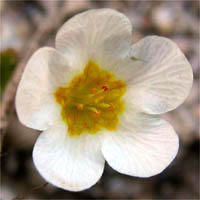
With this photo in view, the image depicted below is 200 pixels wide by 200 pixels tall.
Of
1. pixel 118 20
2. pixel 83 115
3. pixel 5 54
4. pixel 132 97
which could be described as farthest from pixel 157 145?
pixel 5 54

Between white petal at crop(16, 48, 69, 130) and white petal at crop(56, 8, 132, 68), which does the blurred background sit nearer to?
white petal at crop(16, 48, 69, 130)

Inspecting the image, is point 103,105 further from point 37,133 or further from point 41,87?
point 37,133

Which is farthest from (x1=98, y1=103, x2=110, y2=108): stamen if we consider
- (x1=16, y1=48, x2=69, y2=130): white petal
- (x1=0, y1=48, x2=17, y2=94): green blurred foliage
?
(x1=0, y1=48, x2=17, y2=94): green blurred foliage

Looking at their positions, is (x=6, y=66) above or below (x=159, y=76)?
below

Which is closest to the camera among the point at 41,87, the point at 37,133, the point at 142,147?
the point at 41,87

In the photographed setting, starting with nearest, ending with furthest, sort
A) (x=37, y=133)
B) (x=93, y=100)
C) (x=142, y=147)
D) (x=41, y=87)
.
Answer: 1. (x=41, y=87)
2. (x=142, y=147)
3. (x=93, y=100)
4. (x=37, y=133)

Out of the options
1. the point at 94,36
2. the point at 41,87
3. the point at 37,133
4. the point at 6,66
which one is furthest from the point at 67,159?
the point at 6,66

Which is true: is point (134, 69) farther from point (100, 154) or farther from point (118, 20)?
point (100, 154)

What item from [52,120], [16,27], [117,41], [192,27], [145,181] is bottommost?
[145,181]
